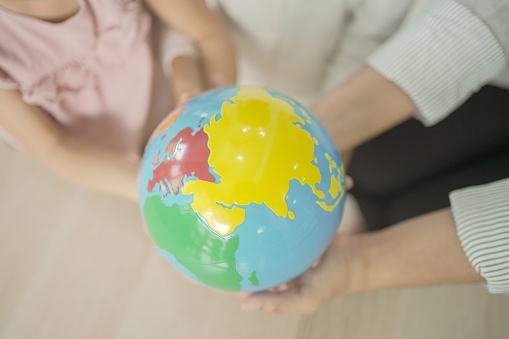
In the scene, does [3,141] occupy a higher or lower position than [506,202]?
lower

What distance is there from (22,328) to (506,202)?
34.4 inches

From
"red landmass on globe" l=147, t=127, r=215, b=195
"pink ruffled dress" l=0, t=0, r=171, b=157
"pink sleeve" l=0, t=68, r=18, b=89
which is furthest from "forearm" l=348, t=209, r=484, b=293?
Result: "pink sleeve" l=0, t=68, r=18, b=89

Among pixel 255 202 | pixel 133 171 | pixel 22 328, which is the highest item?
pixel 255 202

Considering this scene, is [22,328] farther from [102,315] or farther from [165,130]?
[165,130]

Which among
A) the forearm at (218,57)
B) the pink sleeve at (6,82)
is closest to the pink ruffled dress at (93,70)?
the pink sleeve at (6,82)

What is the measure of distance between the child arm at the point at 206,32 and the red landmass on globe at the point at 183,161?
16.1 inches

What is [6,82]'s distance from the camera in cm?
71

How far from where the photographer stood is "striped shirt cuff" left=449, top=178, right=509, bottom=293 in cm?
59

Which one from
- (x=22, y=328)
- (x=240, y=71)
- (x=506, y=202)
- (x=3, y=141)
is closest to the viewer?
(x=506, y=202)

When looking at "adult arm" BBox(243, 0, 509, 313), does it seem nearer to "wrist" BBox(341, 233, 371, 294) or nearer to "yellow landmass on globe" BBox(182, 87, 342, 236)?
"wrist" BBox(341, 233, 371, 294)

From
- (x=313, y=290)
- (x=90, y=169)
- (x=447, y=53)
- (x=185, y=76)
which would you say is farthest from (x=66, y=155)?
(x=447, y=53)

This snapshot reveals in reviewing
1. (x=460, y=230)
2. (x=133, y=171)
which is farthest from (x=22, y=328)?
(x=460, y=230)

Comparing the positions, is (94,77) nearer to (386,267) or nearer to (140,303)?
(140,303)

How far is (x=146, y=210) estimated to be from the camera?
1.84 ft
